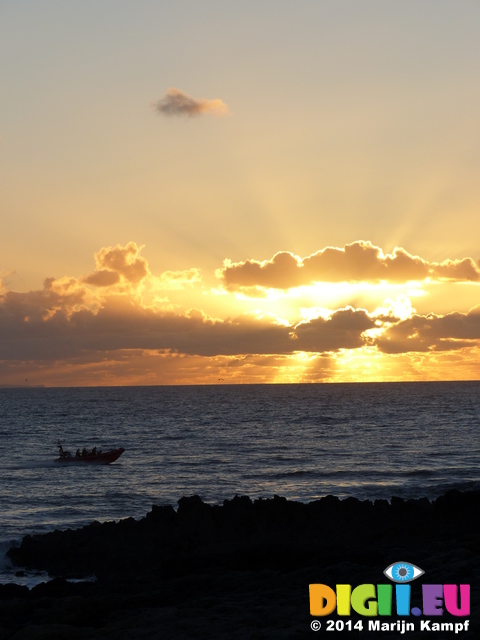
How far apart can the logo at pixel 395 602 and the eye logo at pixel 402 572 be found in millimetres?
34

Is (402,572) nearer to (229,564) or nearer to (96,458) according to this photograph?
(229,564)

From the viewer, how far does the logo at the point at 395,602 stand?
14398 mm

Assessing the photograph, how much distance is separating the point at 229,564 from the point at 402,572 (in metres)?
6.27

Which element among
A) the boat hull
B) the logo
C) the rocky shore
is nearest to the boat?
the boat hull

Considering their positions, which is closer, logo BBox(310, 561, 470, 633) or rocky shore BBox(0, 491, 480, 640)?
logo BBox(310, 561, 470, 633)

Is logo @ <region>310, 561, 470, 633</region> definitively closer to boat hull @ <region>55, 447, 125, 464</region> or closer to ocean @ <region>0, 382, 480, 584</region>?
ocean @ <region>0, 382, 480, 584</region>

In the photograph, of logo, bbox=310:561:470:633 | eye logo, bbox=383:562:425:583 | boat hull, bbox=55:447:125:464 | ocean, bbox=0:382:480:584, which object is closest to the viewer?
logo, bbox=310:561:470:633

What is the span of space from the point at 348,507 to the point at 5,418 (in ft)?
392

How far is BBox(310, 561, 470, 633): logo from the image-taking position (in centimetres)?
1440

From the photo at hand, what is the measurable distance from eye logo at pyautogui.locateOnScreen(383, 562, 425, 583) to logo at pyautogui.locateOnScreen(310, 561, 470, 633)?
0.03m

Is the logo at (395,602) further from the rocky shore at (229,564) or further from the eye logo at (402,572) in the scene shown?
the rocky shore at (229,564)

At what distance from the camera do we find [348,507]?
28.2 metres

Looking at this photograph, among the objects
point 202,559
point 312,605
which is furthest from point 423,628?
point 202,559

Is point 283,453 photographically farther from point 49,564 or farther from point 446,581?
point 446,581
